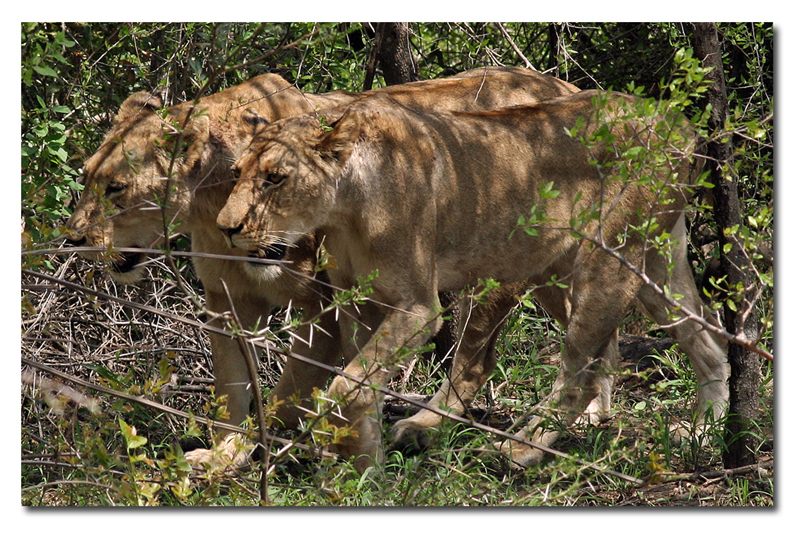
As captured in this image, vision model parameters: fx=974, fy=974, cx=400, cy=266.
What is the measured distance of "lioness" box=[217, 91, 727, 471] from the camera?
12.3 feet

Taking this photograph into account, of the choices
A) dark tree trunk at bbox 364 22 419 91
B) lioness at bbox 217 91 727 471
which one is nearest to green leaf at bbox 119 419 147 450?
lioness at bbox 217 91 727 471

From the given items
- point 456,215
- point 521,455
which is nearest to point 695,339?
point 521,455

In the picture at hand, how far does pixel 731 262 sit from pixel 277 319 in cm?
272

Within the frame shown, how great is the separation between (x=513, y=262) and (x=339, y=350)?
93 centimetres

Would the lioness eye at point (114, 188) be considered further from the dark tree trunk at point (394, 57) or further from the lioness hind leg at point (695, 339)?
the lioness hind leg at point (695, 339)

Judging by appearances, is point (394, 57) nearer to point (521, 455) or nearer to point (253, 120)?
point (253, 120)

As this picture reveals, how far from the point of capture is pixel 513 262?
4.37 meters

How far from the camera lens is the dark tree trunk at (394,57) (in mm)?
5148

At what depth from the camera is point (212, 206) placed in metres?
4.22

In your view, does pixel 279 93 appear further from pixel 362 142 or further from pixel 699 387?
pixel 699 387

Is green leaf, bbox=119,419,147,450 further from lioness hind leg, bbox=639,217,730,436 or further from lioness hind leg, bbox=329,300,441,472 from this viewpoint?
lioness hind leg, bbox=639,217,730,436

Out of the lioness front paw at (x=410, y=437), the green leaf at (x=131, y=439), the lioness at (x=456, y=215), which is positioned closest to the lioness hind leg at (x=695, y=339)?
the lioness at (x=456, y=215)

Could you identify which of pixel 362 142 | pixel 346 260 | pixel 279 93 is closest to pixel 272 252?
pixel 346 260

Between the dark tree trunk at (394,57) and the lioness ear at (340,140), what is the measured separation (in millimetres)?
1396
